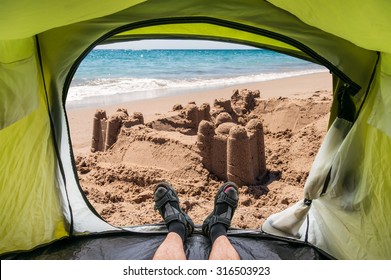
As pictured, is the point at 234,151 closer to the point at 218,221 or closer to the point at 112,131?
the point at 218,221

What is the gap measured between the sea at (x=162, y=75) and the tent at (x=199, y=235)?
4.70 metres

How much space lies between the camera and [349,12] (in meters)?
1.06

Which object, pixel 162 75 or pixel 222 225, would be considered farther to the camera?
pixel 162 75

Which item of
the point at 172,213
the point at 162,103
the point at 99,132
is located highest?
the point at 162,103

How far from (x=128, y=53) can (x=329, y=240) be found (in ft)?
54.7

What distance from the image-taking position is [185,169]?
8.90 feet

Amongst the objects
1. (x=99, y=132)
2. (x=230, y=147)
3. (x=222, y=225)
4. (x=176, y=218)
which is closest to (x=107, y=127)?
(x=99, y=132)

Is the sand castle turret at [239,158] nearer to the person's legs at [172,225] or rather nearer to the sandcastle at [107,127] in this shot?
the person's legs at [172,225]

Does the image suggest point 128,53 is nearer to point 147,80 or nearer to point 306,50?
point 147,80

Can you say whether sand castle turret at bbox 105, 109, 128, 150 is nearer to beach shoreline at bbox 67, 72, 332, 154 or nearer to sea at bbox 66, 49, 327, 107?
beach shoreline at bbox 67, 72, 332, 154

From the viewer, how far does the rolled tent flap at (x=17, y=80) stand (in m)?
1.22

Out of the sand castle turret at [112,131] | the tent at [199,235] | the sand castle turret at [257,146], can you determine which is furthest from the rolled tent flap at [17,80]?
the sand castle turret at [112,131]

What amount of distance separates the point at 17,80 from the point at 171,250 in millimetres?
839

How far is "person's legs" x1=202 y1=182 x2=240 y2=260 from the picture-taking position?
5.09ft
